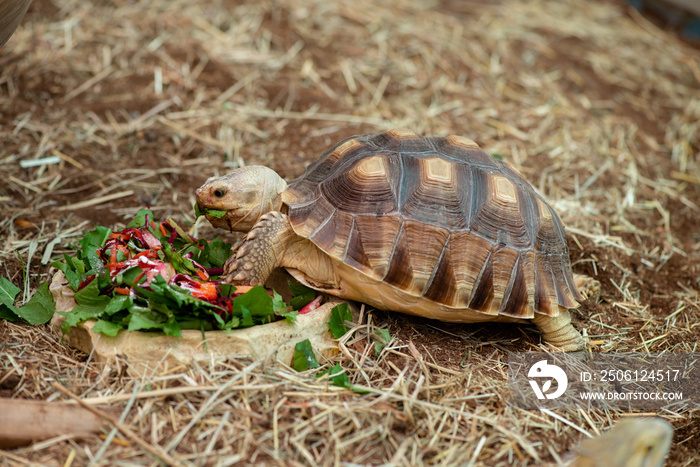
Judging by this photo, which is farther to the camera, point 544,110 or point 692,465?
point 544,110

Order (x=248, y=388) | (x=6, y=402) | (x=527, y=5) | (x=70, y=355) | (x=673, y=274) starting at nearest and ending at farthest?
1. (x=6, y=402)
2. (x=248, y=388)
3. (x=70, y=355)
4. (x=673, y=274)
5. (x=527, y=5)

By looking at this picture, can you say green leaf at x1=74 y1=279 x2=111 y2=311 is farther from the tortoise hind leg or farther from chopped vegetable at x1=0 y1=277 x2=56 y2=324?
the tortoise hind leg

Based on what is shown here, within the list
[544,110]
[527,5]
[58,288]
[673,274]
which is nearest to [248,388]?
[58,288]

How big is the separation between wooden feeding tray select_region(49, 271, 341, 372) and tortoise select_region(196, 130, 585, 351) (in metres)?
0.30

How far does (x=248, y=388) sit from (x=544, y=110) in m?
4.40

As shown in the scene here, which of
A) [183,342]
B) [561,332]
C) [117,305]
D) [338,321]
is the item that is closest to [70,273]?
[117,305]

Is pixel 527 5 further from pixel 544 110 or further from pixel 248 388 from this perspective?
pixel 248 388

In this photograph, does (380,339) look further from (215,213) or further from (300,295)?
(215,213)

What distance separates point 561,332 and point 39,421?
8.04 feet

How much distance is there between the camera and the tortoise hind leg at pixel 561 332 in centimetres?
321

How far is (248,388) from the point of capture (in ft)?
8.38

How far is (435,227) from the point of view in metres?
2.93

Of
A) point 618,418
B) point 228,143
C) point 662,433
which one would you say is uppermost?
point 662,433

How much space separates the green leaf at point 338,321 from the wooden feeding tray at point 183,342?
61mm
